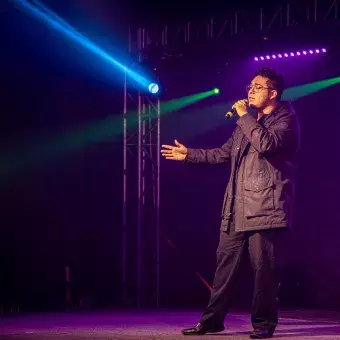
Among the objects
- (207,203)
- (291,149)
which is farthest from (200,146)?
(291,149)

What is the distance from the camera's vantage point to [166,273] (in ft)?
35.8

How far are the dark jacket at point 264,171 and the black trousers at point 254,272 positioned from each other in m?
0.11

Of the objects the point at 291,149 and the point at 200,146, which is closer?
the point at 291,149

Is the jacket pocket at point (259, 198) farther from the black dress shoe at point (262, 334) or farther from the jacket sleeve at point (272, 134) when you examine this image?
the black dress shoe at point (262, 334)

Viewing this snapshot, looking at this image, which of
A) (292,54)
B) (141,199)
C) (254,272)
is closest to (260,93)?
(254,272)

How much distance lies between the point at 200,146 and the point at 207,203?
2.99 feet

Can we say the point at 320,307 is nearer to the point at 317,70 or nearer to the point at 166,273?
the point at 166,273

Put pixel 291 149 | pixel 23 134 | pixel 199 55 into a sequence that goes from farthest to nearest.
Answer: pixel 23 134, pixel 199 55, pixel 291 149

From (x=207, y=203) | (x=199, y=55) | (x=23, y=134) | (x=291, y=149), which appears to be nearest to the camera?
(x=291, y=149)

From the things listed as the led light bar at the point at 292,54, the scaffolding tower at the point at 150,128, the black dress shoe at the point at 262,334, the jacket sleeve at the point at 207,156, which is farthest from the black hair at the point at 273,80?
the led light bar at the point at 292,54

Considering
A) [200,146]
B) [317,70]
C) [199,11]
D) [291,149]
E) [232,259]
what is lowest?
[232,259]

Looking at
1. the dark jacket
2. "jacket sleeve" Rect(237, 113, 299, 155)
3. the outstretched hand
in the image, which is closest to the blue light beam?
the outstretched hand

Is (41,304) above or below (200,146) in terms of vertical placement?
below

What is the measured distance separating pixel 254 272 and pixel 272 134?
968mm
